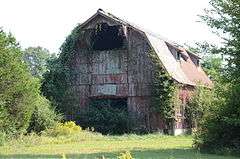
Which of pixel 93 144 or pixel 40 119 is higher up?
pixel 40 119

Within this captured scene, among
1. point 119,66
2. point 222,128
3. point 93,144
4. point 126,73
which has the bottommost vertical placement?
point 93,144

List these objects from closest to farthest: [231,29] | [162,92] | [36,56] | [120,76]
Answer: [231,29]
[162,92]
[120,76]
[36,56]

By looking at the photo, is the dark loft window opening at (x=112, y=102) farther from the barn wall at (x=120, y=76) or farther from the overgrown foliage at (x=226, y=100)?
the overgrown foliage at (x=226, y=100)

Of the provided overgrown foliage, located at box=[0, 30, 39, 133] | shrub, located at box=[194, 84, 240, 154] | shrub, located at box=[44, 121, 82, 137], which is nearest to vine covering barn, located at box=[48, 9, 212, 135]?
shrub, located at box=[44, 121, 82, 137]

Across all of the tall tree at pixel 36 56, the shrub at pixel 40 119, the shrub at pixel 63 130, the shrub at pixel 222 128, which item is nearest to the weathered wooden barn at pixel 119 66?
the shrub at pixel 63 130

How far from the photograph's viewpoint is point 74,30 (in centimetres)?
4128

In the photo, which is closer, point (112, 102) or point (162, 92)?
point (162, 92)

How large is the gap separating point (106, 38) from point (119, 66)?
2.74 metres

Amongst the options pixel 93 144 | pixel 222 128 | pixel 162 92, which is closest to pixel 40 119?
pixel 93 144

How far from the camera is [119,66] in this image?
4094 centimetres

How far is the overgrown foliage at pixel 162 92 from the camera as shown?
39094 millimetres

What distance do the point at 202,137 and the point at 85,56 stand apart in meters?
19.1

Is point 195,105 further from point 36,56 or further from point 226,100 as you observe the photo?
point 36,56

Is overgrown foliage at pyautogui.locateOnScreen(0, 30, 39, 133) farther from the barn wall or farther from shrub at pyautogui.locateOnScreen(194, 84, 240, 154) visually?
shrub at pyautogui.locateOnScreen(194, 84, 240, 154)
